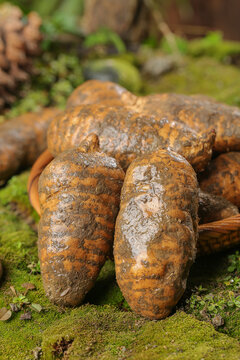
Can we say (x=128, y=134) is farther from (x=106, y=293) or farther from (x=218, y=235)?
(x=106, y=293)

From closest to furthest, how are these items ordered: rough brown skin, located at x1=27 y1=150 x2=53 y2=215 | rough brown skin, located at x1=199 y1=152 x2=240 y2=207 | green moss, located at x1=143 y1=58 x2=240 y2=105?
rough brown skin, located at x1=27 y1=150 x2=53 y2=215 < rough brown skin, located at x1=199 y1=152 x2=240 y2=207 < green moss, located at x1=143 y1=58 x2=240 y2=105

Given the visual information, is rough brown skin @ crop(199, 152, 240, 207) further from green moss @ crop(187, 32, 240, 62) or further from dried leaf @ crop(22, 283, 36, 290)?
green moss @ crop(187, 32, 240, 62)

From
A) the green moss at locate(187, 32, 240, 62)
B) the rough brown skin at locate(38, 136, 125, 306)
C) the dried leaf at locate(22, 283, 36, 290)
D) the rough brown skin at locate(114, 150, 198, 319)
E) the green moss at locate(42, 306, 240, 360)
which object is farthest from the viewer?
the green moss at locate(187, 32, 240, 62)

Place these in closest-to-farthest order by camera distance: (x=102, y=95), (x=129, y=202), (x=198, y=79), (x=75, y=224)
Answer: (x=129, y=202) → (x=75, y=224) → (x=102, y=95) → (x=198, y=79)

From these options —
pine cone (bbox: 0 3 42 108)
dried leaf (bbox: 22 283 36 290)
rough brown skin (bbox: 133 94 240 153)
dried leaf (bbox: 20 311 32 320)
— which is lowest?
dried leaf (bbox: 22 283 36 290)

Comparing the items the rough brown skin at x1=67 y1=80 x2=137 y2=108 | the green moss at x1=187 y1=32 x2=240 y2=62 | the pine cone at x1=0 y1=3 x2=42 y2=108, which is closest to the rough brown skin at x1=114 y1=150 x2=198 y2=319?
the rough brown skin at x1=67 y1=80 x2=137 y2=108

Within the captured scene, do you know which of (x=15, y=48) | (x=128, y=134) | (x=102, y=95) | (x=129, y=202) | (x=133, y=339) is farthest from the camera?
(x=15, y=48)

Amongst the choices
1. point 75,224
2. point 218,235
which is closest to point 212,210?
point 218,235
